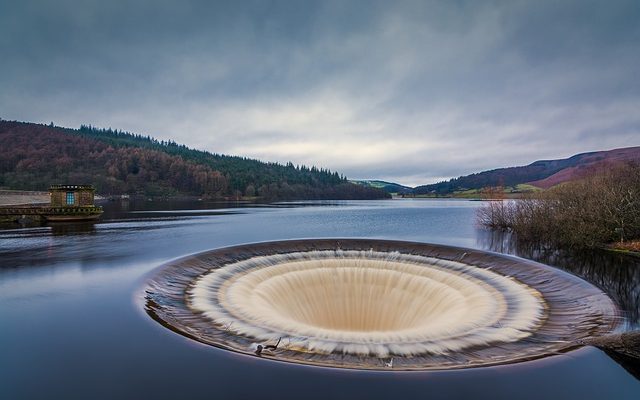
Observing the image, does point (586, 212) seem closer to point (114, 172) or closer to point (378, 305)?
point (378, 305)

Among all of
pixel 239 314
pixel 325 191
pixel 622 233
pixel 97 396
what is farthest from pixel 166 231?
pixel 325 191

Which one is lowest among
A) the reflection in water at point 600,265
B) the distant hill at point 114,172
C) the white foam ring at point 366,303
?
the reflection in water at point 600,265

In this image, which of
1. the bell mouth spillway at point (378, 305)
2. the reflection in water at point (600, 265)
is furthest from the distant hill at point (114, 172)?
the reflection in water at point (600, 265)

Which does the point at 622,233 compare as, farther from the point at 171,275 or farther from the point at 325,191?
the point at 325,191

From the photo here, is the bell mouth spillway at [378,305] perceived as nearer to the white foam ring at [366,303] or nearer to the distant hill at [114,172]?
the white foam ring at [366,303]

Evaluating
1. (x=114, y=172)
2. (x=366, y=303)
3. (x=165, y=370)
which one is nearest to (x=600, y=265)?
(x=366, y=303)

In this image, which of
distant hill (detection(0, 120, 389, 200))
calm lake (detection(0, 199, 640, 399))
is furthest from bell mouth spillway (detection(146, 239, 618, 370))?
distant hill (detection(0, 120, 389, 200))

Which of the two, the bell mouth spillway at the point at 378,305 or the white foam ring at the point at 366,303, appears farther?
the white foam ring at the point at 366,303
